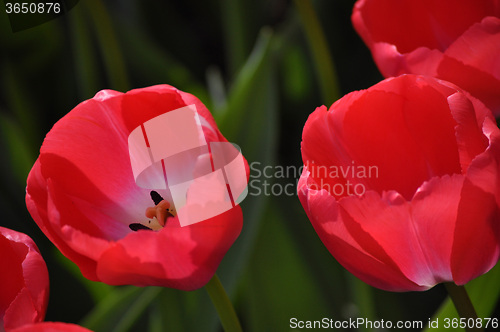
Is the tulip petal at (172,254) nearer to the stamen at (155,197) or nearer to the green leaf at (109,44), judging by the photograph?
the stamen at (155,197)

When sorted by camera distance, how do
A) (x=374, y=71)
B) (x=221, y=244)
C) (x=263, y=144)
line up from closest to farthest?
1. (x=221, y=244)
2. (x=263, y=144)
3. (x=374, y=71)

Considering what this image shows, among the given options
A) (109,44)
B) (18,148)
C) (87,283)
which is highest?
(109,44)

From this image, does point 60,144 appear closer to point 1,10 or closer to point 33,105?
point 1,10

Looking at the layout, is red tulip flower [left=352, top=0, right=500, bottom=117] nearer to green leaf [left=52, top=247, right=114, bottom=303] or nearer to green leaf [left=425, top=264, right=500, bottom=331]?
green leaf [left=425, top=264, right=500, bottom=331]

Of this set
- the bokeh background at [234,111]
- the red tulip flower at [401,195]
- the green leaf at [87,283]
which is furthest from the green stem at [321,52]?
the green leaf at [87,283]

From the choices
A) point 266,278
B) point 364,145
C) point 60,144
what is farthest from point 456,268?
point 266,278

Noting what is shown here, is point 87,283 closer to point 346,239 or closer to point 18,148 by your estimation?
point 18,148

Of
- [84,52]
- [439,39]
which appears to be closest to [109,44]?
[84,52]

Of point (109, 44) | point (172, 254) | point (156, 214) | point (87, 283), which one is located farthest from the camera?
point (87, 283)
